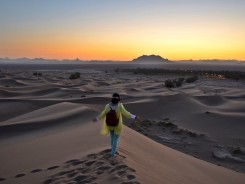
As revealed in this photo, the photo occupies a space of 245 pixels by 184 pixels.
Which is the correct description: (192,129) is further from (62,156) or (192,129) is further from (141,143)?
(62,156)

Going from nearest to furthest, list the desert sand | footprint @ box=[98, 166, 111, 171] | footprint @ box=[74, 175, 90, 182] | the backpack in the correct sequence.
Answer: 1. footprint @ box=[74, 175, 90, 182]
2. footprint @ box=[98, 166, 111, 171]
3. the desert sand
4. the backpack

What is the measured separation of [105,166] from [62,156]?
197 cm

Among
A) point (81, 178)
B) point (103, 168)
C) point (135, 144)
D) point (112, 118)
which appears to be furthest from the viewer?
point (135, 144)

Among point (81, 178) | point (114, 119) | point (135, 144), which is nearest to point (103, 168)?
point (81, 178)

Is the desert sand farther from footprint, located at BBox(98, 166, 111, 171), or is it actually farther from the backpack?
the backpack

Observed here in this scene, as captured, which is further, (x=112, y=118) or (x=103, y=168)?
(x=112, y=118)

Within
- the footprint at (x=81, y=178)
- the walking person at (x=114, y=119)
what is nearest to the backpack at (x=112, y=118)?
the walking person at (x=114, y=119)

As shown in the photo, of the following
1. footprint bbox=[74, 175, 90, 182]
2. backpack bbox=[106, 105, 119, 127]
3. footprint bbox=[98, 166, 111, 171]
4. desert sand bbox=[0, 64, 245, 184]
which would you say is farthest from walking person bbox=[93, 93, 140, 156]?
footprint bbox=[74, 175, 90, 182]

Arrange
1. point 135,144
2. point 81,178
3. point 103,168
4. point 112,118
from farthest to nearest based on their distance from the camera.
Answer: point 135,144, point 112,118, point 103,168, point 81,178

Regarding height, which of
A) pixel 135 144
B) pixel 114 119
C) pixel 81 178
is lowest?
pixel 135 144

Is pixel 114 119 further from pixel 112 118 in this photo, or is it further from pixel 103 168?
pixel 103 168

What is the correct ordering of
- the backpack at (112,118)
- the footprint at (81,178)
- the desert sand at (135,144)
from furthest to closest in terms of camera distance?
the backpack at (112,118), the desert sand at (135,144), the footprint at (81,178)

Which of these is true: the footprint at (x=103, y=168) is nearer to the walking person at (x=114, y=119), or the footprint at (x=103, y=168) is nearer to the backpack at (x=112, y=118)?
the walking person at (x=114, y=119)

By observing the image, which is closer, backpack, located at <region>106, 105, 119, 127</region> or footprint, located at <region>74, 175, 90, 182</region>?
footprint, located at <region>74, 175, 90, 182</region>
